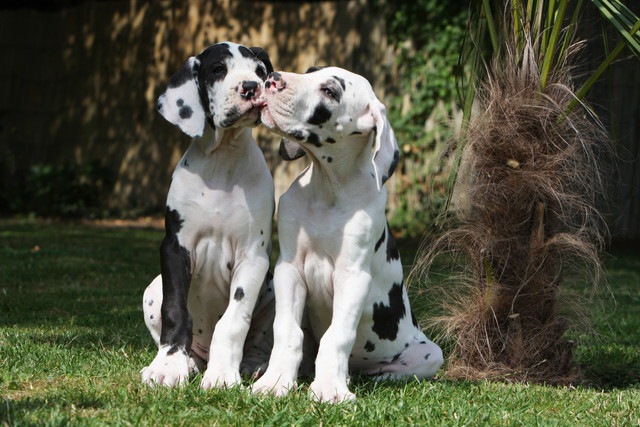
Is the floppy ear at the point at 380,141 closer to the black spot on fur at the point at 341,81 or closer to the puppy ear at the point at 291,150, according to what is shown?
the black spot on fur at the point at 341,81

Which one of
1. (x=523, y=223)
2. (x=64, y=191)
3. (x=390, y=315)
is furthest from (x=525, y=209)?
(x=64, y=191)

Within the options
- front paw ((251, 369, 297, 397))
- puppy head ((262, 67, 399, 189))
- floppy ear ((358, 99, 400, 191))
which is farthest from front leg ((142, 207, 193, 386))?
floppy ear ((358, 99, 400, 191))

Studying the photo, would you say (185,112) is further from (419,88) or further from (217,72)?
(419,88)

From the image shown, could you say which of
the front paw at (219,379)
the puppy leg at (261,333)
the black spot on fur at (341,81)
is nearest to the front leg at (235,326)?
the front paw at (219,379)

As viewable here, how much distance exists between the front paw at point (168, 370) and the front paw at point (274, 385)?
1.15ft

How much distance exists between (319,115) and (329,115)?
0.05m

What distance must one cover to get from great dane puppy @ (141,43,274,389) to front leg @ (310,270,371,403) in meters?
0.42

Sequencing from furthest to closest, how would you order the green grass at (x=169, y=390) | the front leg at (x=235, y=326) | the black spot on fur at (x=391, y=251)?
1. the black spot on fur at (x=391, y=251)
2. the front leg at (x=235, y=326)
3. the green grass at (x=169, y=390)

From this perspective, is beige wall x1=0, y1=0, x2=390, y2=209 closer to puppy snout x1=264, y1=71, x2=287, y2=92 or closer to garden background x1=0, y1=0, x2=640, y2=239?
garden background x1=0, y1=0, x2=640, y2=239

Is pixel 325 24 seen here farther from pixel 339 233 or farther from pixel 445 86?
pixel 339 233

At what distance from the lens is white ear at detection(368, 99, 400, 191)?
168 inches

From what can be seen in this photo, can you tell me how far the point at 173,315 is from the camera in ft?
13.9

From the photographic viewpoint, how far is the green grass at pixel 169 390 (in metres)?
3.55

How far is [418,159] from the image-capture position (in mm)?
12273
